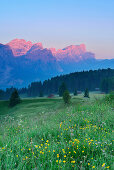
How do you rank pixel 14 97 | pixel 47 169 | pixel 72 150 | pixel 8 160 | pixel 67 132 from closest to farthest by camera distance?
pixel 47 169 → pixel 8 160 → pixel 72 150 → pixel 67 132 → pixel 14 97

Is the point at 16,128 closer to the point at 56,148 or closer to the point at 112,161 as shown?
the point at 56,148

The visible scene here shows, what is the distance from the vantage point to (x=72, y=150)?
13.4 feet

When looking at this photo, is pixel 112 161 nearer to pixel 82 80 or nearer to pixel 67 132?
pixel 67 132

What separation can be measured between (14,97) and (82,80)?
7790 centimetres

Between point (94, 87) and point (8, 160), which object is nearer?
point (8, 160)

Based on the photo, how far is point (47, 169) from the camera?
341cm

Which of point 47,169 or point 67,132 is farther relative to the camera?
point 67,132

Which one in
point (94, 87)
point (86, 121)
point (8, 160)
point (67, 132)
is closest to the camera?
point (8, 160)

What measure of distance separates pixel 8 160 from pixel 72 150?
5.09 ft

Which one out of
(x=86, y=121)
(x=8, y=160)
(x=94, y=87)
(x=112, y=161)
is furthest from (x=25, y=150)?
(x=94, y=87)

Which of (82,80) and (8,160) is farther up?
(82,80)

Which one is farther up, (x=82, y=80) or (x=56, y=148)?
(x=82, y=80)

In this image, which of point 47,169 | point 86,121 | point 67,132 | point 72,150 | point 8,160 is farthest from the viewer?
point 86,121


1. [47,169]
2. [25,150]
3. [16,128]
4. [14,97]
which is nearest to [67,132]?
[25,150]
